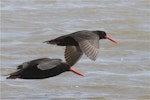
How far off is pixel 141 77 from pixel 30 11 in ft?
18.7

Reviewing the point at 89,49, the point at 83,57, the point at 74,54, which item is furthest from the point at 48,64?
the point at 83,57

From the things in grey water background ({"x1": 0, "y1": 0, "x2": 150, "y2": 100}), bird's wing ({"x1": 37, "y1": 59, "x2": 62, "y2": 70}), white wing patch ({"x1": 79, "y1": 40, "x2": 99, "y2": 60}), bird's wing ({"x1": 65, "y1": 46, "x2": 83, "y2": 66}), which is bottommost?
grey water background ({"x1": 0, "y1": 0, "x2": 150, "y2": 100})

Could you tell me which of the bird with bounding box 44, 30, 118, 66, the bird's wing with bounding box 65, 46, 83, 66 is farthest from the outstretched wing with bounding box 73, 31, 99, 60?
the bird's wing with bounding box 65, 46, 83, 66

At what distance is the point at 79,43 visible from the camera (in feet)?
34.8

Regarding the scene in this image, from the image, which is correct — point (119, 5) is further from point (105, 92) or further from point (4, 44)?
point (105, 92)

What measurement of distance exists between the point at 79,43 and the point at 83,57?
2.80 metres

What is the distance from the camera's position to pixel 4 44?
14.2 m

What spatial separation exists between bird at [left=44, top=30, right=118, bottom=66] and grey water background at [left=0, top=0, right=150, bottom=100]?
519mm

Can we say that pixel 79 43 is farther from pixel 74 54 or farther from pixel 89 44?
pixel 74 54

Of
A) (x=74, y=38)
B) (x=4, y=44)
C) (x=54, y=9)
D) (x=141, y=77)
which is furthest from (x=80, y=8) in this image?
(x=74, y=38)

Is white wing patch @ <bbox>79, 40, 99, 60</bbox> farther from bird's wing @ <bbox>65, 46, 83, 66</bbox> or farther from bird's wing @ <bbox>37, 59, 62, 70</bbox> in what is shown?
bird's wing @ <bbox>65, 46, 83, 66</bbox>

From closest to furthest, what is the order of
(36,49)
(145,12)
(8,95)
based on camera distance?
(8,95) < (36,49) < (145,12)

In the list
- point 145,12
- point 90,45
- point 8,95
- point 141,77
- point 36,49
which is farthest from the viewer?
point 145,12

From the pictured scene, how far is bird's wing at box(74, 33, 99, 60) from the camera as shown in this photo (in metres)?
10.2
